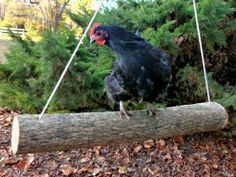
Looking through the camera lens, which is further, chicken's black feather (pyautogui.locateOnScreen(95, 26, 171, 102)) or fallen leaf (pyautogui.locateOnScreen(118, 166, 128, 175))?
fallen leaf (pyautogui.locateOnScreen(118, 166, 128, 175))

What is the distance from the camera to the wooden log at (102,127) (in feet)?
5.00

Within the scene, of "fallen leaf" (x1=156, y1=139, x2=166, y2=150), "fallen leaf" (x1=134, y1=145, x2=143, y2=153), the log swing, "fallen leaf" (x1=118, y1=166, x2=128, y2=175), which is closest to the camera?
the log swing

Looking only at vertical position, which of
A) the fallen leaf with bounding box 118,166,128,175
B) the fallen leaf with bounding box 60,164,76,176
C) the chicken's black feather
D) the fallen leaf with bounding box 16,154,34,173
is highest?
the chicken's black feather

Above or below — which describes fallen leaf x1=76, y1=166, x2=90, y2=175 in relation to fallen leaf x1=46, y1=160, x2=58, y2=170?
above

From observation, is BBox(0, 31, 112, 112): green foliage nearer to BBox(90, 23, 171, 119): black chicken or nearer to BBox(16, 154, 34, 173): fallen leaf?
BBox(16, 154, 34, 173): fallen leaf

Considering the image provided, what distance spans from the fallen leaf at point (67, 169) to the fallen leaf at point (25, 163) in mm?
305

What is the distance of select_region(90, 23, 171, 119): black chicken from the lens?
5.26 ft

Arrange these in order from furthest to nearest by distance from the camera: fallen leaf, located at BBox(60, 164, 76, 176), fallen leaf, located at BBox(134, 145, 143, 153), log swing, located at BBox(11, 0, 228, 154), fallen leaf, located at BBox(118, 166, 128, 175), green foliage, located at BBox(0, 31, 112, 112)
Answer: fallen leaf, located at BBox(134, 145, 143, 153)
fallen leaf, located at BBox(118, 166, 128, 175)
fallen leaf, located at BBox(60, 164, 76, 176)
green foliage, located at BBox(0, 31, 112, 112)
log swing, located at BBox(11, 0, 228, 154)

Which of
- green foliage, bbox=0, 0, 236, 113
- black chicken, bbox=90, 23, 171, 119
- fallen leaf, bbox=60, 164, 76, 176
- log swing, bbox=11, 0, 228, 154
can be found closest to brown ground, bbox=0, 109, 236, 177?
fallen leaf, bbox=60, 164, 76, 176

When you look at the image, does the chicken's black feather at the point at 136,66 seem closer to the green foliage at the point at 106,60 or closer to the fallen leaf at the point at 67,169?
the green foliage at the point at 106,60

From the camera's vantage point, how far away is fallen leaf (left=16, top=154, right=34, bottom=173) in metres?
2.60

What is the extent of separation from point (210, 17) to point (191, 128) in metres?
1.21

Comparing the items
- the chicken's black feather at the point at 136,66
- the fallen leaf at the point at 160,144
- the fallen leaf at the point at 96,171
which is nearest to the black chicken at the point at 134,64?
the chicken's black feather at the point at 136,66

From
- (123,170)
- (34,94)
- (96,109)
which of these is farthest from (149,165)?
(34,94)
